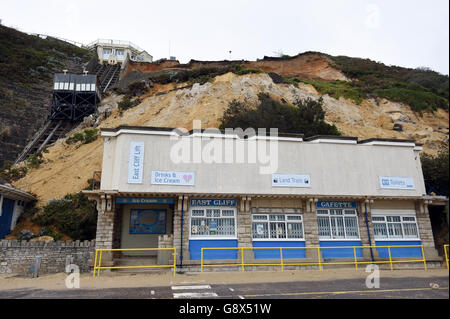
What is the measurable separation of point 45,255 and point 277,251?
39.4 ft

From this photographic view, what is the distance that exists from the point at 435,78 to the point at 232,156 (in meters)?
42.8

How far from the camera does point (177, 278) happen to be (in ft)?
43.4

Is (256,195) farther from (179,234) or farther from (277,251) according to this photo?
(179,234)

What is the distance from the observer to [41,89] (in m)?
42.7

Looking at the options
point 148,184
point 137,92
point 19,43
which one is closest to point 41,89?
point 137,92

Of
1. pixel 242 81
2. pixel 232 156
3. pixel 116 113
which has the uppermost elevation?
pixel 242 81

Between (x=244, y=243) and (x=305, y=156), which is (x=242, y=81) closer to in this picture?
(x=305, y=156)

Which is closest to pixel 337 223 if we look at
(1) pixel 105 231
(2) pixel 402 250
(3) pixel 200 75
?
(2) pixel 402 250

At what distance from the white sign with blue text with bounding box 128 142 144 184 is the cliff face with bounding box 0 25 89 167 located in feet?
69.4

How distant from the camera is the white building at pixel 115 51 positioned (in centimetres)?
6317

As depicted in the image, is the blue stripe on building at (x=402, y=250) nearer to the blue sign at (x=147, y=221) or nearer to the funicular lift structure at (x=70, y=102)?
the blue sign at (x=147, y=221)
